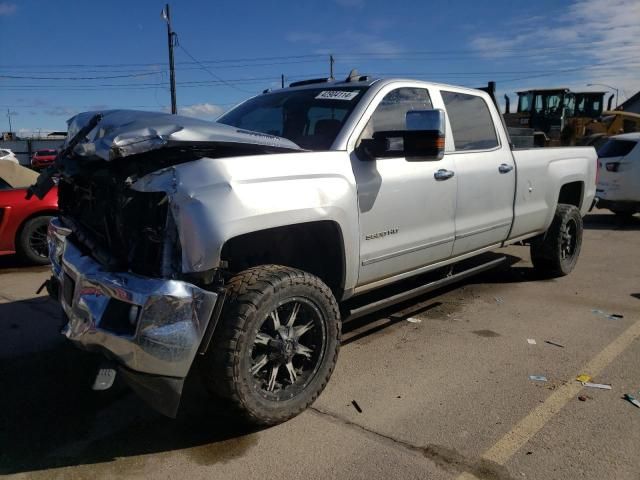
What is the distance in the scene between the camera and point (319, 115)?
4.19 m

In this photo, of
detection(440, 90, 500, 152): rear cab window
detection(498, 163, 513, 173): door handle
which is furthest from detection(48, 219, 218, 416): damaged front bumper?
detection(498, 163, 513, 173): door handle

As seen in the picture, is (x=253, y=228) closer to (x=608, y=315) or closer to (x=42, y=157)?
(x=608, y=315)

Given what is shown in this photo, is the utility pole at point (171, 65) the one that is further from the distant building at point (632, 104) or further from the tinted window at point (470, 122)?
the distant building at point (632, 104)

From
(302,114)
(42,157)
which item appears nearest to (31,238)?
(302,114)

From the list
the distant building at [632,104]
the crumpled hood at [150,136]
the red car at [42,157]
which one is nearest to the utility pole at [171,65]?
the red car at [42,157]

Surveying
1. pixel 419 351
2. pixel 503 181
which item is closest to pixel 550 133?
pixel 503 181

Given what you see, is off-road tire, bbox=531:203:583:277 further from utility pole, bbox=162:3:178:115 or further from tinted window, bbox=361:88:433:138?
utility pole, bbox=162:3:178:115

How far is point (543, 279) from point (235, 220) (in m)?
4.80

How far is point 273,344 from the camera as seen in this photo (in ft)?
10.5

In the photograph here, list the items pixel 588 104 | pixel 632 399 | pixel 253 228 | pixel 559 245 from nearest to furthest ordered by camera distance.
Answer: pixel 253 228, pixel 632 399, pixel 559 245, pixel 588 104

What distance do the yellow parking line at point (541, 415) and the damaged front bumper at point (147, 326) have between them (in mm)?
1463

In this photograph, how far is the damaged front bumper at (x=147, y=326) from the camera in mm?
2668

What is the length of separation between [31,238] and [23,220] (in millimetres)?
267

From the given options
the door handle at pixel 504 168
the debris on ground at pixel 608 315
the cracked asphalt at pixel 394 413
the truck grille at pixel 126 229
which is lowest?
the debris on ground at pixel 608 315
